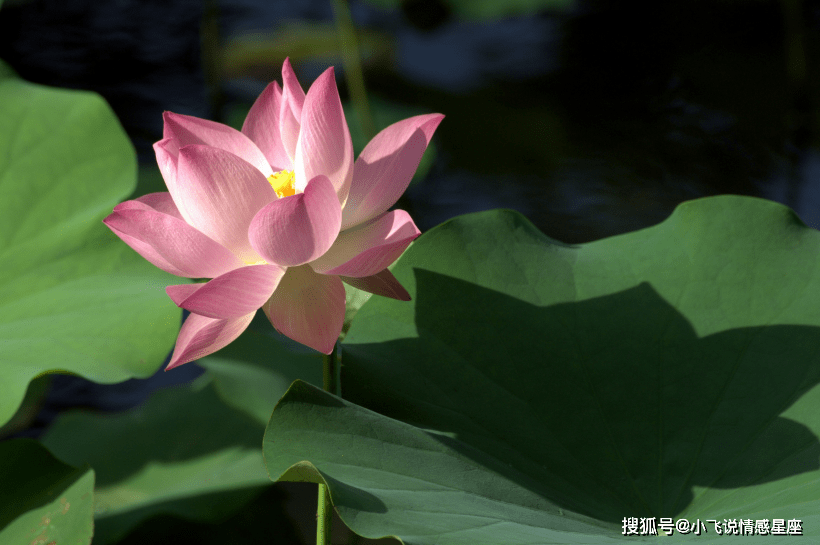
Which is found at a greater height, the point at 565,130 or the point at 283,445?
the point at 283,445

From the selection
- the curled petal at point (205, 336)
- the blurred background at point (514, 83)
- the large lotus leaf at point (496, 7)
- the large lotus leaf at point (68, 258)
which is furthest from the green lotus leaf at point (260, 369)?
the large lotus leaf at point (496, 7)

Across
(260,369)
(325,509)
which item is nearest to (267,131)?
(325,509)

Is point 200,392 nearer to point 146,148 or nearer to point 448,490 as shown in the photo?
point 448,490

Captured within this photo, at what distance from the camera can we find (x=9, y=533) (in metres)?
0.74

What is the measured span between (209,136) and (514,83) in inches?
84.3

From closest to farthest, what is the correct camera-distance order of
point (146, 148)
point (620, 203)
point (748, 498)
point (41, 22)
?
point (748, 498) → point (620, 203) → point (146, 148) → point (41, 22)

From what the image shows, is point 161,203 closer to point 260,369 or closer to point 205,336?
point 205,336

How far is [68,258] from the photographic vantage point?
0.86 meters

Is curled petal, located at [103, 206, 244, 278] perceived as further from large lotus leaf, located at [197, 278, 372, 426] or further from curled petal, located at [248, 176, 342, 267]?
large lotus leaf, located at [197, 278, 372, 426]

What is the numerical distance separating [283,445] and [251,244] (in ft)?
0.56

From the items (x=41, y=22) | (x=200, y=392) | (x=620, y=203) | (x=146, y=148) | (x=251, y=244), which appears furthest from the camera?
(x=41, y=22)

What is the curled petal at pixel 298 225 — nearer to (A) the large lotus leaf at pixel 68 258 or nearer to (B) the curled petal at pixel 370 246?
(B) the curled petal at pixel 370 246

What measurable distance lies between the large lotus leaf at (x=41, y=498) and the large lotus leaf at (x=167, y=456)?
0.19 meters

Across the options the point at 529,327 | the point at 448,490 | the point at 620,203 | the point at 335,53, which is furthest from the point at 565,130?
the point at 448,490
